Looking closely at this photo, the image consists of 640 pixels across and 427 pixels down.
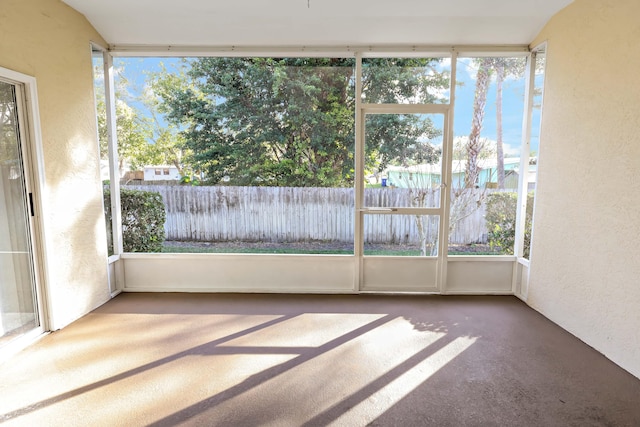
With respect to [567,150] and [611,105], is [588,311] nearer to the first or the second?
[567,150]

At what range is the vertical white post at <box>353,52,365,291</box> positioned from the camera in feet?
11.4

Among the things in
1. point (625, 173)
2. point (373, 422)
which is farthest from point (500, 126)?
point (373, 422)

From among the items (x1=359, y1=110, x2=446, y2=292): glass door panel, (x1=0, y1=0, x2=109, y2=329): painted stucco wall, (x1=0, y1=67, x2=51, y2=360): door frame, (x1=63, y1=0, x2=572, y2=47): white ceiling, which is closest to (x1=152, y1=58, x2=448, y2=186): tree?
(x1=359, y1=110, x2=446, y2=292): glass door panel

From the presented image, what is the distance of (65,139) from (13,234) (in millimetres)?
874

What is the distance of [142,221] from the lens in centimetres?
382

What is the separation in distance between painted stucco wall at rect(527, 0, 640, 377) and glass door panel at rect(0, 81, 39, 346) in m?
4.32

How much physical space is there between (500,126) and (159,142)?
11.9 ft

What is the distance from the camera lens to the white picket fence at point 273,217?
3684 mm

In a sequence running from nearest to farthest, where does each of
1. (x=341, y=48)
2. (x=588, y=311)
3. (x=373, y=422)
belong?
1. (x=373, y=422)
2. (x=588, y=311)
3. (x=341, y=48)

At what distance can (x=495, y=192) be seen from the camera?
3635 mm

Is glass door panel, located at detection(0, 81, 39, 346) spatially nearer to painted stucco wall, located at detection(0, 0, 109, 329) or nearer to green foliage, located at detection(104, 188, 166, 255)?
painted stucco wall, located at detection(0, 0, 109, 329)

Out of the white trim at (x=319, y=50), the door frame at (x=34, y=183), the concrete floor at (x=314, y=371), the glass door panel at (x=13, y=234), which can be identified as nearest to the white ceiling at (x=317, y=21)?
the white trim at (x=319, y=50)

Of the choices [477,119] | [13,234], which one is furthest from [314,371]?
[477,119]

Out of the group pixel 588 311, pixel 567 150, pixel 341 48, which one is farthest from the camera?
pixel 341 48
